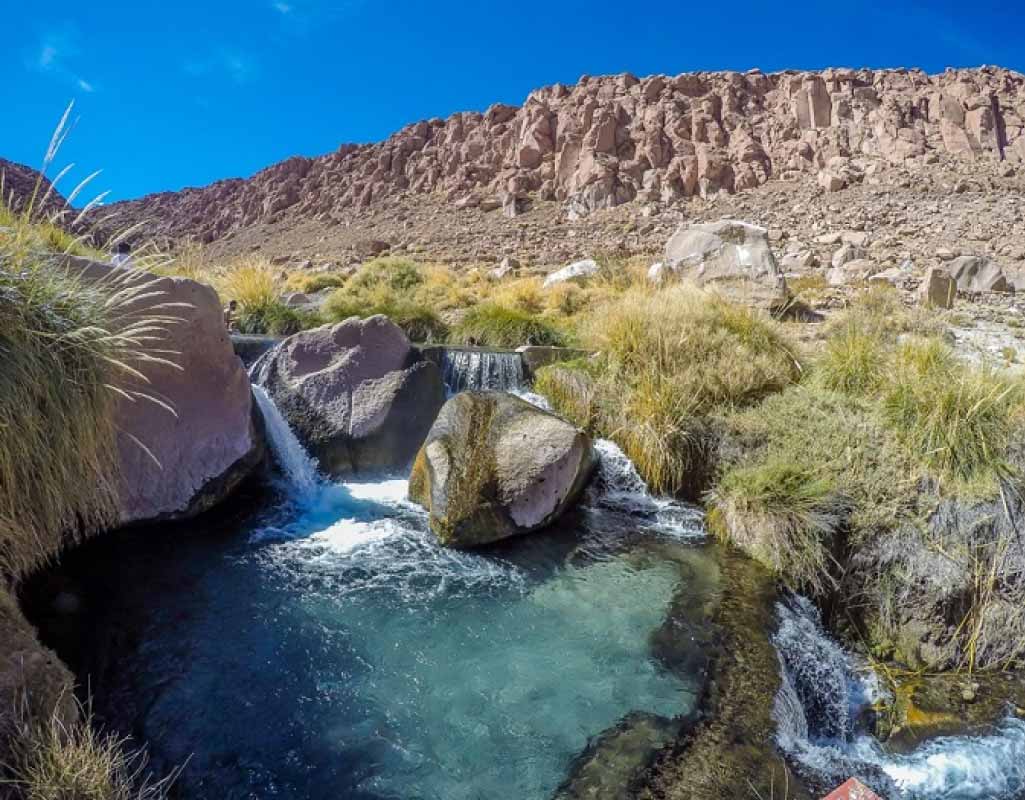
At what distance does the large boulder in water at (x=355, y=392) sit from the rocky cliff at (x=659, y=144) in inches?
1081

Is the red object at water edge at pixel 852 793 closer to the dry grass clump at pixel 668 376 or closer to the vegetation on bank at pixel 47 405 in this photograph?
the vegetation on bank at pixel 47 405

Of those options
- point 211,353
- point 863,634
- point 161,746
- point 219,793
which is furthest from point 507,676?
point 211,353

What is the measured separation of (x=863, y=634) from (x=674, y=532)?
1.46 m

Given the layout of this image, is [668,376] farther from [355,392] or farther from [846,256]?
[846,256]

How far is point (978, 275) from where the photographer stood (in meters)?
12.3

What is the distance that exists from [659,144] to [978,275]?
111 ft

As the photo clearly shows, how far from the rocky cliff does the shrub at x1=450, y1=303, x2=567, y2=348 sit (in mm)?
25184

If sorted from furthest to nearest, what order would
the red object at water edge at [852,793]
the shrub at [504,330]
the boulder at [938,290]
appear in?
the boulder at [938,290], the shrub at [504,330], the red object at water edge at [852,793]

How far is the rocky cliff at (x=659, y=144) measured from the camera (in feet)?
118

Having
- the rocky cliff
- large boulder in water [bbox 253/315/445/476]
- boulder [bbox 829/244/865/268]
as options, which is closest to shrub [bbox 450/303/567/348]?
large boulder in water [bbox 253/315/445/476]

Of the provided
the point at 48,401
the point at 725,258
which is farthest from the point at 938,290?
the point at 48,401

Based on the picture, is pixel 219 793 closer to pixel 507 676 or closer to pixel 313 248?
pixel 507 676

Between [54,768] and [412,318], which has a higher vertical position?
[412,318]

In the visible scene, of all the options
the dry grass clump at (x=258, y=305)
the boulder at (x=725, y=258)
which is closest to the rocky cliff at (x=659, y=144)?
the dry grass clump at (x=258, y=305)
